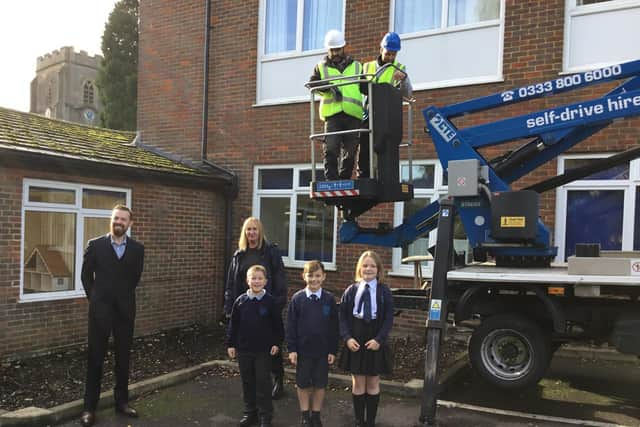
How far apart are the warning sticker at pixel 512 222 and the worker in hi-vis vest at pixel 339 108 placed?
145 cm

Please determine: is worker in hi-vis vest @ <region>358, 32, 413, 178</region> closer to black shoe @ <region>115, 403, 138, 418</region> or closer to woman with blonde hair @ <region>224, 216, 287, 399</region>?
woman with blonde hair @ <region>224, 216, 287, 399</region>

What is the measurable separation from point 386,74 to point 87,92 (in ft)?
183

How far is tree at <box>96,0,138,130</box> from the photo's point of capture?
23.9 meters

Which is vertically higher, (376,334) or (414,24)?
(414,24)

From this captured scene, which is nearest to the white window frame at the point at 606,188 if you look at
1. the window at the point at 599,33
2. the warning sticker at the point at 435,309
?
the window at the point at 599,33

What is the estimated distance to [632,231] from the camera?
6.87 metres

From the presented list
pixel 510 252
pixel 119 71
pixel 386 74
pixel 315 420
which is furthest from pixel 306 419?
pixel 119 71

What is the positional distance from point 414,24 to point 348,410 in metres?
5.97

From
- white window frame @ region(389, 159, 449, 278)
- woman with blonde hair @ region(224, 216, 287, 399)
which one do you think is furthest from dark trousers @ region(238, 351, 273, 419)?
white window frame @ region(389, 159, 449, 278)

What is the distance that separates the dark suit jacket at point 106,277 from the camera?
189 inches

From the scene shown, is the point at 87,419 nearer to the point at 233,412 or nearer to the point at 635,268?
the point at 233,412

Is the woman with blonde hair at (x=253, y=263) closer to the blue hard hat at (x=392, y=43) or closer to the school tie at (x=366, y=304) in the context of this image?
the school tie at (x=366, y=304)

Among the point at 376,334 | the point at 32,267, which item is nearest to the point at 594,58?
the point at 376,334

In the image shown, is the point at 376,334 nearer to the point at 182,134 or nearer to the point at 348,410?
the point at 348,410
